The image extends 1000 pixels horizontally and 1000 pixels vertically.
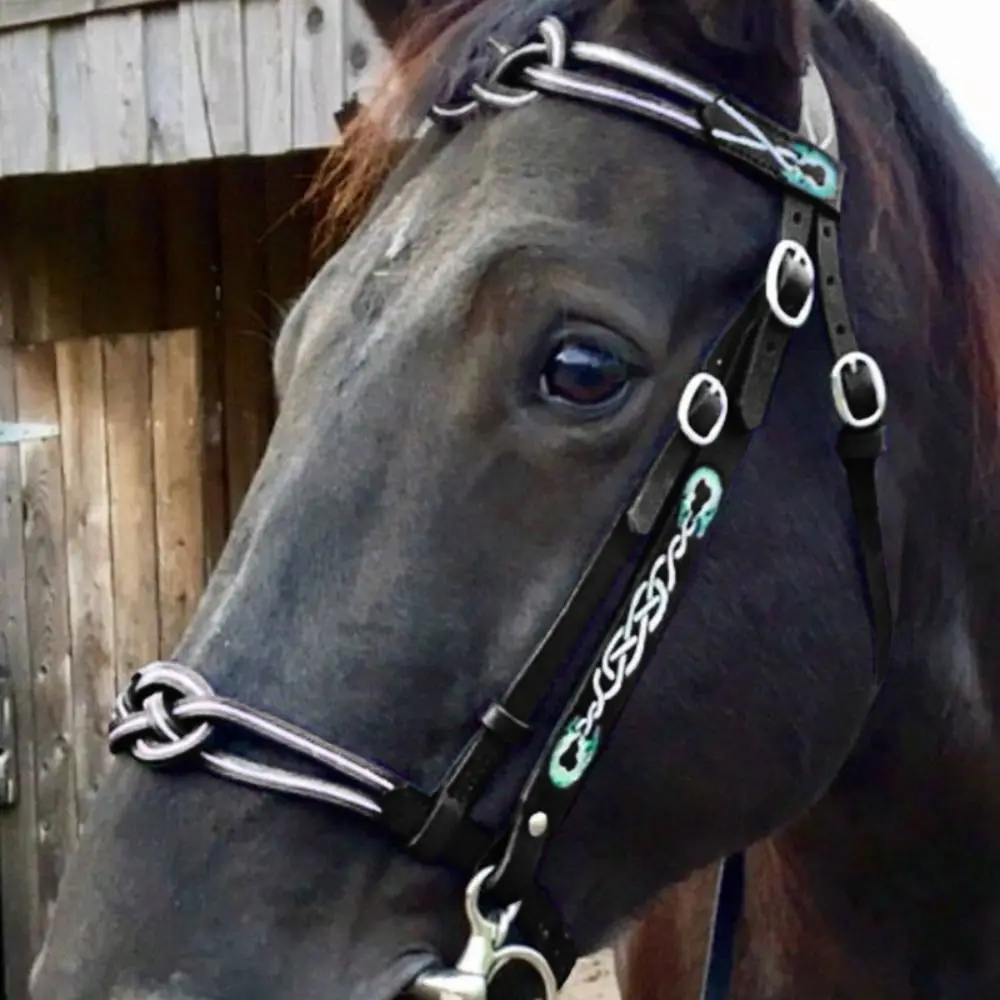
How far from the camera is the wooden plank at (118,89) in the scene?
3135 millimetres

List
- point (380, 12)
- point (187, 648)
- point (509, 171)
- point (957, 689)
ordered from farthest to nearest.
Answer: point (380, 12) < point (957, 689) < point (509, 171) < point (187, 648)

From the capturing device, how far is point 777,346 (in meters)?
1.30

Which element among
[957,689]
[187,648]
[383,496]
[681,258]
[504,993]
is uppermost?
[681,258]

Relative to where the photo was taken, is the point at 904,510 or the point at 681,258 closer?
the point at 681,258

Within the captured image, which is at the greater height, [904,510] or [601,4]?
[601,4]

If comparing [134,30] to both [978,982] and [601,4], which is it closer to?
[601,4]

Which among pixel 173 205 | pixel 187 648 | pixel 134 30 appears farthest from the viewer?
pixel 173 205

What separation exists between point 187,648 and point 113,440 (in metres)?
3.07

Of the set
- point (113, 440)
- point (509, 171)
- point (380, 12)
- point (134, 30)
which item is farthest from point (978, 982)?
point (113, 440)

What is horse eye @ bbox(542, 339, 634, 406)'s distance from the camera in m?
1.21

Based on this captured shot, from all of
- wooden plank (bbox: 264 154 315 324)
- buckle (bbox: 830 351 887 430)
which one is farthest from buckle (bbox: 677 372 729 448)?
wooden plank (bbox: 264 154 315 324)

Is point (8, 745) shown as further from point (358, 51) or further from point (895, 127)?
point (895, 127)

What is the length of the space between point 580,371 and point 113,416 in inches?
123

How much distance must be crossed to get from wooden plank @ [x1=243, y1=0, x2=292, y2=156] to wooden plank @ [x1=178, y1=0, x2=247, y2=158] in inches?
0.9
